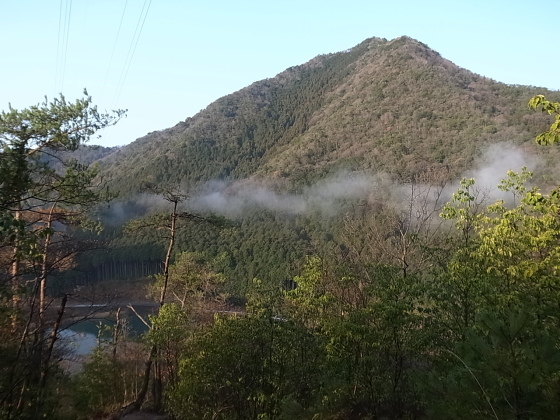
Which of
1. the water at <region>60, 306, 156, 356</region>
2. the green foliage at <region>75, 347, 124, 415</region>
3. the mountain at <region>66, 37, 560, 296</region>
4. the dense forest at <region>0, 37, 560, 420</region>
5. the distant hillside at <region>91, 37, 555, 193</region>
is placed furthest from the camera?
the distant hillside at <region>91, 37, 555, 193</region>

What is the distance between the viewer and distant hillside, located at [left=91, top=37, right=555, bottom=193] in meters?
81.8

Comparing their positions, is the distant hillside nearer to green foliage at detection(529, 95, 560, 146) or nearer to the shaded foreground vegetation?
the shaded foreground vegetation

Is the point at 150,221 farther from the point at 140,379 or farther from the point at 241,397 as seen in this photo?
the point at 140,379

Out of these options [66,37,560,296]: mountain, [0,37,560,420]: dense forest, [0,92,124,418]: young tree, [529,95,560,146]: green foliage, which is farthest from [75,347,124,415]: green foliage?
[66,37,560,296]: mountain

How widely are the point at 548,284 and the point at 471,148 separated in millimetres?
75331

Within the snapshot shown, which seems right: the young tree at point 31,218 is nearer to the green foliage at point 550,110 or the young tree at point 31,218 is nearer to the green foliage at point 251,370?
the green foliage at point 251,370

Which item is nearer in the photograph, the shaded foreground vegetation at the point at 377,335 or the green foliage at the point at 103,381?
the shaded foreground vegetation at the point at 377,335

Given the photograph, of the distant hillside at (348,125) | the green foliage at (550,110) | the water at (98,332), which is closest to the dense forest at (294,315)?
the green foliage at (550,110)

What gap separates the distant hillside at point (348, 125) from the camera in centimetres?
8181

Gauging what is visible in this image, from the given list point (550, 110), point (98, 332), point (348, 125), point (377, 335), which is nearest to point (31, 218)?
point (377, 335)

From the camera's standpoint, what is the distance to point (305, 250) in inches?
2323

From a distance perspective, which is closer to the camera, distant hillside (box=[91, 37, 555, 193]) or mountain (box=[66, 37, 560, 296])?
mountain (box=[66, 37, 560, 296])

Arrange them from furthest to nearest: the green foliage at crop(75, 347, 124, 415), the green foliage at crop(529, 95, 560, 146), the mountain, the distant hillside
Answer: the distant hillside
the mountain
the green foliage at crop(75, 347, 124, 415)
the green foliage at crop(529, 95, 560, 146)

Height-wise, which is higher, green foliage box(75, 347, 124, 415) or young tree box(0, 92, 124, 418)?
young tree box(0, 92, 124, 418)
